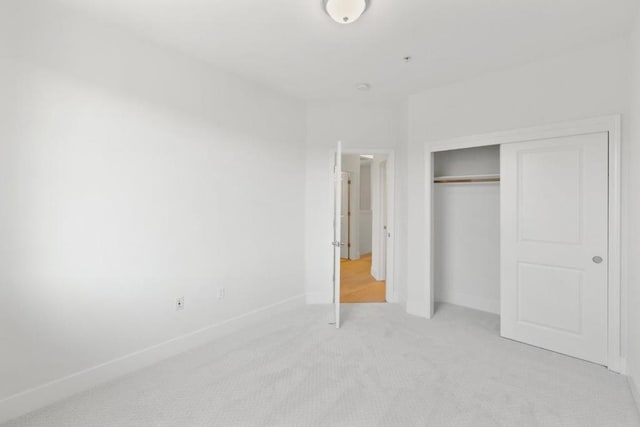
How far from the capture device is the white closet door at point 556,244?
2.55 m

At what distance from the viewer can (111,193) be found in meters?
2.32

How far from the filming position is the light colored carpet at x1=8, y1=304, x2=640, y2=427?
190 cm

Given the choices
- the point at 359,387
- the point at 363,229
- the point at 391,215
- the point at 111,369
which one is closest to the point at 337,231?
the point at 391,215

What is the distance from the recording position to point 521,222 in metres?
2.95

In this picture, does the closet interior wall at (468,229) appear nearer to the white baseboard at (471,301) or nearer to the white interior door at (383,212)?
the white baseboard at (471,301)

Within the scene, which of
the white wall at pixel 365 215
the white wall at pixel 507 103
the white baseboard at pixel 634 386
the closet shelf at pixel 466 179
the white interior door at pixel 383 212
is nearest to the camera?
the white baseboard at pixel 634 386

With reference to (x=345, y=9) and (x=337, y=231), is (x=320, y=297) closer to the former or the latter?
(x=337, y=231)

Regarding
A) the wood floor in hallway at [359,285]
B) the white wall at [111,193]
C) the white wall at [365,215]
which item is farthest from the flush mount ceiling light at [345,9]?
the white wall at [365,215]

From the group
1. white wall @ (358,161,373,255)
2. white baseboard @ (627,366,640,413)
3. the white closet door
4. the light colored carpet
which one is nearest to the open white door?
the light colored carpet

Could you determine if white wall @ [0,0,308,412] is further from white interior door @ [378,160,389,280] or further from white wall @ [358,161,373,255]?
white wall @ [358,161,373,255]

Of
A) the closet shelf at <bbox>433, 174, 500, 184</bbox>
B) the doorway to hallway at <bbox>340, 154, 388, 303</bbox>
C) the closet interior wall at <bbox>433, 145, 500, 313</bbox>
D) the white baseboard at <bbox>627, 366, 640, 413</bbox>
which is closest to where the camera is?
the white baseboard at <bbox>627, 366, 640, 413</bbox>

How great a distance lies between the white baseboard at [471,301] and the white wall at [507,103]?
730mm

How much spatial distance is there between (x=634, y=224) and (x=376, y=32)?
231 centimetres

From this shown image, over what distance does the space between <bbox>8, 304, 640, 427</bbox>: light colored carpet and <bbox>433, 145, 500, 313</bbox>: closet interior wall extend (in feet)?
2.98
